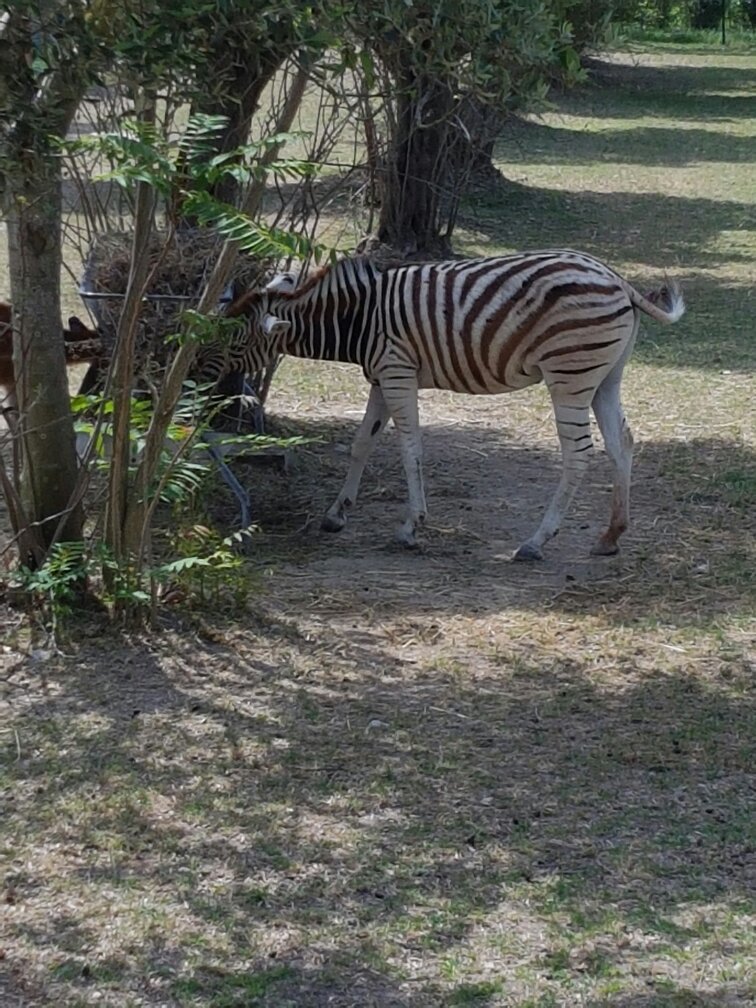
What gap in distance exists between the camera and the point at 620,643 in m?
6.35

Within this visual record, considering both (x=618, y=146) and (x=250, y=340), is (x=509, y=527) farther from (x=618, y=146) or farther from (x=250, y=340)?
(x=618, y=146)

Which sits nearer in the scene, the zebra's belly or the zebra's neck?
the zebra's belly

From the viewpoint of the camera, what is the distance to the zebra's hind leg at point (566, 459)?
7320mm

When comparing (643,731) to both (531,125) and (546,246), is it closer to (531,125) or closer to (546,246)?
(546,246)

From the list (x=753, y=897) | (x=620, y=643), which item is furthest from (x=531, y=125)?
(x=753, y=897)

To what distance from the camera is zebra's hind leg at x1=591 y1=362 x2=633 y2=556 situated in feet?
24.4

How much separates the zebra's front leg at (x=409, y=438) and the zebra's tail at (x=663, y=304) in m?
1.17

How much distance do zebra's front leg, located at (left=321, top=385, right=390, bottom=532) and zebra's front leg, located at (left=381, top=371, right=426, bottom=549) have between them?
223 millimetres

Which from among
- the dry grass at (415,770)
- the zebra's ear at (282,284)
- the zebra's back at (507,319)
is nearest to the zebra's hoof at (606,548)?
the dry grass at (415,770)

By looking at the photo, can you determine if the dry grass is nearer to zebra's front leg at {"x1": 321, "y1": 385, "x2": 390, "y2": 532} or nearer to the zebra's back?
zebra's front leg at {"x1": 321, "y1": 385, "x2": 390, "y2": 532}

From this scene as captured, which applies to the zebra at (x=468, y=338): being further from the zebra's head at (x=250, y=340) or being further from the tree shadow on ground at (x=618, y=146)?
the tree shadow on ground at (x=618, y=146)

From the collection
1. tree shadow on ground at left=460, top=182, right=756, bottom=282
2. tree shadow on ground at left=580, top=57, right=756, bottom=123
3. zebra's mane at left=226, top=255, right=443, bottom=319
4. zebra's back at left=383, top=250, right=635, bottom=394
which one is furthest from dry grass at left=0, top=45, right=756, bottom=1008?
tree shadow on ground at left=580, top=57, right=756, bottom=123

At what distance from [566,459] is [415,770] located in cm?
263

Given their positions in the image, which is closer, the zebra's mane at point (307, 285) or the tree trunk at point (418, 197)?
the zebra's mane at point (307, 285)
